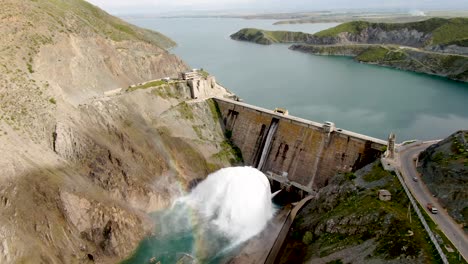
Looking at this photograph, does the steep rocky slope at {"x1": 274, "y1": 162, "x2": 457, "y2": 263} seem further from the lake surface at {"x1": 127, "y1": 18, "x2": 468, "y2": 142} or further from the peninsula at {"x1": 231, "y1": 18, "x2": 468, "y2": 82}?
the peninsula at {"x1": 231, "y1": 18, "x2": 468, "y2": 82}

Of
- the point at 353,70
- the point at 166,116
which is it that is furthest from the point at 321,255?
the point at 353,70

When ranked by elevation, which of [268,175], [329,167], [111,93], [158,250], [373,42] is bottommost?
[158,250]

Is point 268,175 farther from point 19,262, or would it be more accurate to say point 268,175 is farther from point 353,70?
point 353,70

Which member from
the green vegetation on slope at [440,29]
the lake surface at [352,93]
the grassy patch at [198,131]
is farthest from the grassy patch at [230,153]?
the green vegetation on slope at [440,29]

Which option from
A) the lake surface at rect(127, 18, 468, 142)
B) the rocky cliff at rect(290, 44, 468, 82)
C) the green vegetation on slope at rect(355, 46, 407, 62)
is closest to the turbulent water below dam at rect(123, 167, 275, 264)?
the lake surface at rect(127, 18, 468, 142)

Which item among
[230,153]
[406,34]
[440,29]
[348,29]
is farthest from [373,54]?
[230,153]

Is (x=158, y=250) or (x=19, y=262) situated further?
(x=158, y=250)
